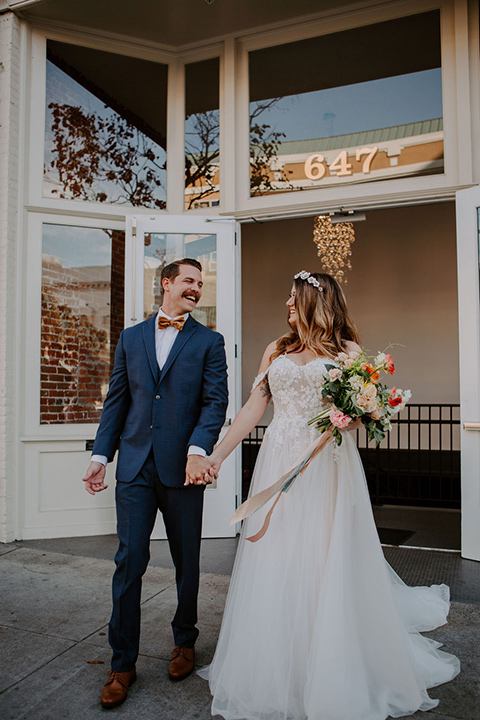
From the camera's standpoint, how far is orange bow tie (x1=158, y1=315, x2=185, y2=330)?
8.91ft

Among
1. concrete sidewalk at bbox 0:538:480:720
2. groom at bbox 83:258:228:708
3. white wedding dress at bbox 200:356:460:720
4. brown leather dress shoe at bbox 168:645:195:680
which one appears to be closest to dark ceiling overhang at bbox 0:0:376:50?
groom at bbox 83:258:228:708

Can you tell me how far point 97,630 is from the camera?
3.05 meters

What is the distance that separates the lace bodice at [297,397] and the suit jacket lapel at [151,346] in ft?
1.79

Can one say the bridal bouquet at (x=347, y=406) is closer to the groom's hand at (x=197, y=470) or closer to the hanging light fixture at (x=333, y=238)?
the groom's hand at (x=197, y=470)

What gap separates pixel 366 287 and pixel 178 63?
5.90 m

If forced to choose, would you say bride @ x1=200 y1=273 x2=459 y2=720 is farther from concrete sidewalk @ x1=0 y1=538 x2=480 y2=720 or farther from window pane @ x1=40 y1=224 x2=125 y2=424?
window pane @ x1=40 y1=224 x2=125 y2=424

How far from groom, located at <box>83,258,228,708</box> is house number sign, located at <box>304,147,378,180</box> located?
8.52 ft

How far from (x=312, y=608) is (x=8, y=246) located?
12.9ft

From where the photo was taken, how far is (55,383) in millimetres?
5082

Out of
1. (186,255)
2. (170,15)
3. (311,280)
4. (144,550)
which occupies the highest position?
(170,15)

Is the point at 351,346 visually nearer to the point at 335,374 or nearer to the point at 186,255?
the point at 335,374

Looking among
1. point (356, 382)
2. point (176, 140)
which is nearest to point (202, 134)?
point (176, 140)

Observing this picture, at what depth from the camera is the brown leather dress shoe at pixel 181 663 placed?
8.22 ft

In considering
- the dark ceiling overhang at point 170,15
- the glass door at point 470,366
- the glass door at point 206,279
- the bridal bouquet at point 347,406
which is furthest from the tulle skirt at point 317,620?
the dark ceiling overhang at point 170,15
